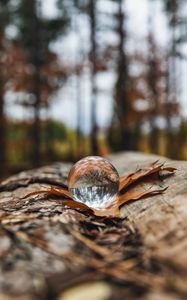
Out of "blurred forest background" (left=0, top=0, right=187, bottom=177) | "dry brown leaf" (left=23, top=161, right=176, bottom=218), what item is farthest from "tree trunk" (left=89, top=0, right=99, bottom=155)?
"dry brown leaf" (left=23, top=161, right=176, bottom=218)

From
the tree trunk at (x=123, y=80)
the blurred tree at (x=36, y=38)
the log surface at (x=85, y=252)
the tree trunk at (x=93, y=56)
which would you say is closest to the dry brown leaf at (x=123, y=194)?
the log surface at (x=85, y=252)

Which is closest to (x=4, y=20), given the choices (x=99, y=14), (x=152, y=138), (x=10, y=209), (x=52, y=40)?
(x=52, y=40)

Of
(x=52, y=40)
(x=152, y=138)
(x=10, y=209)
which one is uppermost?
(x=52, y=40)

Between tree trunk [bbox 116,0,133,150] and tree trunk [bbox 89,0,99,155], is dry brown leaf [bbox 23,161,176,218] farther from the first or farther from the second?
tree trunk [bbox 89,0,99,155]

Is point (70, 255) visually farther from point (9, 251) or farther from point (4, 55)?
point (4, 55)

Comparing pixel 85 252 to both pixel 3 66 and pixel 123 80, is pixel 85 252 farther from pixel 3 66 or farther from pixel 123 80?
pixel 123 80

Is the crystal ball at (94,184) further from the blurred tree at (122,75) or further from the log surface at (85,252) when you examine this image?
the blurred tree at (122,75)

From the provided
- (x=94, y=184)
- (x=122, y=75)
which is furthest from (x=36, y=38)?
(x=94, y=184)
